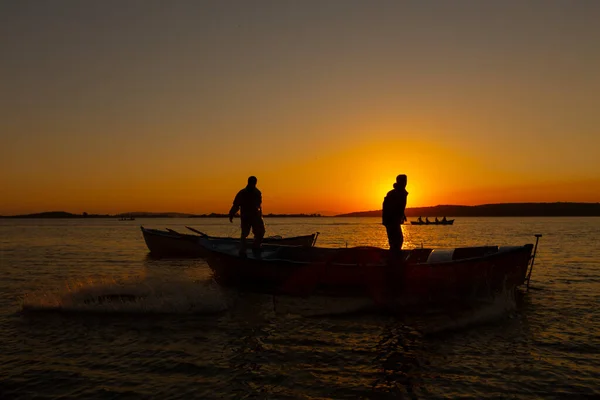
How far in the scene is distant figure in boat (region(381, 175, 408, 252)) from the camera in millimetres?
12156

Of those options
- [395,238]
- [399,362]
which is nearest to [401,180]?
[395,238]

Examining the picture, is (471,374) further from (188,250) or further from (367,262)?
(188,250)

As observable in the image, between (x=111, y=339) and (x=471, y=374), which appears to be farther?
(x=111, y=339)

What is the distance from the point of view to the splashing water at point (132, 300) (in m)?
11.7

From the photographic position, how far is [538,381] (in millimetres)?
6965

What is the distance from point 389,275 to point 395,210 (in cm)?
180

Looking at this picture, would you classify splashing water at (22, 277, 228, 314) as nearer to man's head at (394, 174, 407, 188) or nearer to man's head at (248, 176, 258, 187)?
man's head at (248, 176, 258, 187)

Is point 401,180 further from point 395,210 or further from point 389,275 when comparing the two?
point 389,275

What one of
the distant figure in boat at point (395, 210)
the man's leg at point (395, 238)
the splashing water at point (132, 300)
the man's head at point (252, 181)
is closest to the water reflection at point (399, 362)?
the man's leg at point (395, 238)

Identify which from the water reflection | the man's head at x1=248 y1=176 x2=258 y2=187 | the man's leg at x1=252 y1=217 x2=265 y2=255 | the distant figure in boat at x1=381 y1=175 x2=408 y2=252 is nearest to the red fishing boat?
the distant figure in boat at x1=381 y1=175 x2=408 y2=252

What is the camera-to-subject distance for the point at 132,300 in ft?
41.0

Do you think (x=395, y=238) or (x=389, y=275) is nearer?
(x=389, y=275)

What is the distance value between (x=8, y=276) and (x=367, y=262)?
15.9 m

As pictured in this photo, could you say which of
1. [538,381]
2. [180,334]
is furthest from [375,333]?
[180,334]
